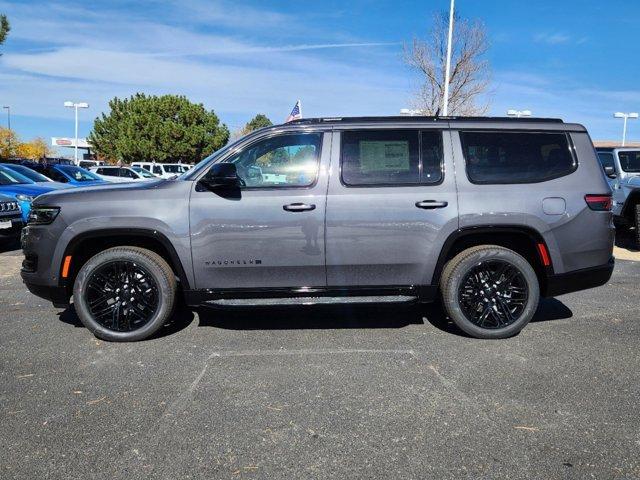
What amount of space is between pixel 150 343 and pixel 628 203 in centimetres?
912

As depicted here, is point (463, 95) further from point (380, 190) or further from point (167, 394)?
point (167, 394)

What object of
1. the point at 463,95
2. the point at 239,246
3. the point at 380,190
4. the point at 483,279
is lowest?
the point at 483,279

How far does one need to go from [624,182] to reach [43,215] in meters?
10.1

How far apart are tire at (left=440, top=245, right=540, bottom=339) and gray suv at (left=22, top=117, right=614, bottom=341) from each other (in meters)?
0.01

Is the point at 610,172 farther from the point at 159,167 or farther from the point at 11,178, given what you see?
the point at 159,167

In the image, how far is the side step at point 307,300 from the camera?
433 cm

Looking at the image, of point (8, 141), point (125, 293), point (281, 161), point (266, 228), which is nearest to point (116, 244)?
point (125, 293)

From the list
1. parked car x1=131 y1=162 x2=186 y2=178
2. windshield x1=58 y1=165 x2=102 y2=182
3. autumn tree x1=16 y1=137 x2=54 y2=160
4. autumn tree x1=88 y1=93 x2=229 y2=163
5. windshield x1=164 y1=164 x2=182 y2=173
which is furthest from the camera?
autumn tree x1=16 y1=137 x2=54 y2=160

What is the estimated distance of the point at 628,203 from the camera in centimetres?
969

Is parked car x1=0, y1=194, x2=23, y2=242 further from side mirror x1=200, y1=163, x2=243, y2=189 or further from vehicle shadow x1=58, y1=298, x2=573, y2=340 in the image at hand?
side mirror x1=200, y1=163, x2=243, y2=189

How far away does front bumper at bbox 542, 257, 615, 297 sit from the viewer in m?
4.47

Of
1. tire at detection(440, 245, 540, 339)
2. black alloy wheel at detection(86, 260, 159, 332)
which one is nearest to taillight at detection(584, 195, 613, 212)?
tire at detection(440, 245, 540, 339)

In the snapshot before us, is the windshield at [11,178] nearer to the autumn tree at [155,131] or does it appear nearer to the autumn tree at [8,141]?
the autumn tree at [155,131]

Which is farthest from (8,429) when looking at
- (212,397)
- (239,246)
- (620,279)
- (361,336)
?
(620,279)
